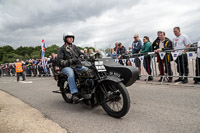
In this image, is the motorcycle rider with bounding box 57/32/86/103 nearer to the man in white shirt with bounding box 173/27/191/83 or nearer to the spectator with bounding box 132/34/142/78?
the man in white shirt with bounding box 173/27/191/83

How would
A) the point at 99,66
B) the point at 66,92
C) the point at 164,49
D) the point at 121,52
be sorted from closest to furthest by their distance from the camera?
the point at 99,66 → the point at 66,92 → the point at 164,49 → the point at 121,52

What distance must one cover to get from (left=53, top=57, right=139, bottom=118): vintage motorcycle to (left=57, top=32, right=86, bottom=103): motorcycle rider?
0.40 ft

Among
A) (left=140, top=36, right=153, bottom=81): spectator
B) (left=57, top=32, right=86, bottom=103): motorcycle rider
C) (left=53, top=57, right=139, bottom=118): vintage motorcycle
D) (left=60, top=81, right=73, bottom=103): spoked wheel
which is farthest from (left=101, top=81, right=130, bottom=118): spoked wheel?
(left=140, top=36, right=153, bottom=81): spectator

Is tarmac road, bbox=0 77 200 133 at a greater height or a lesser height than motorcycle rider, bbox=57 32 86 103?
lesser

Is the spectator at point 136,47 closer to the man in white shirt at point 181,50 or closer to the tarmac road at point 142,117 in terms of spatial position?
the man in white shirt at point 181,50

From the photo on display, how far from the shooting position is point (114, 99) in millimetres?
3160

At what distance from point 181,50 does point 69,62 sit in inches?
184

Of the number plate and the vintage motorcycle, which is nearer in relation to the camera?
the vintage motorcycle

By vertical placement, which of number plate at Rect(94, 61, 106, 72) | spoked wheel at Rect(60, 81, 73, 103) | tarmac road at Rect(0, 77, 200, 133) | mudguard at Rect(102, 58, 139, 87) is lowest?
tarmac road at Rect(0, 77, 200, 133)

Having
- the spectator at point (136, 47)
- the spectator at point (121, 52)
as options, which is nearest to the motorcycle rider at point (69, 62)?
the spectator at point (136, 47)

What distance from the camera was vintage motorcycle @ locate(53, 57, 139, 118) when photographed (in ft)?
9.95

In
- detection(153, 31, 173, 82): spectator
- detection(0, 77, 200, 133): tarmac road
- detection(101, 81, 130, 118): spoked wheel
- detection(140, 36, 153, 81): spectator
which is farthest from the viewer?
detection(140, 36, 153, 81): spectator

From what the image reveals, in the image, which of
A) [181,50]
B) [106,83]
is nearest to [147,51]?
[181,50]

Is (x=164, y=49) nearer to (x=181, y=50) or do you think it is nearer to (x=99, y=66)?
(x=181, y=50)
